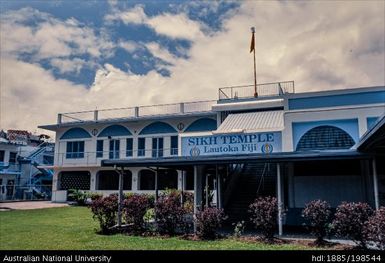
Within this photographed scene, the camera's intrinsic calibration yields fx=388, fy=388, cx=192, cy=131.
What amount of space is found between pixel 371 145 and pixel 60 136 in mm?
33813

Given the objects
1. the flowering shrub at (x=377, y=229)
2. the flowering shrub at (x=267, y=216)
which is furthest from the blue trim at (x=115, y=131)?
the flowering shrub at (x=377, y=229)

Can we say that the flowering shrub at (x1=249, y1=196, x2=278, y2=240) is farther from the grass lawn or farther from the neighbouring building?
the neighbouring building

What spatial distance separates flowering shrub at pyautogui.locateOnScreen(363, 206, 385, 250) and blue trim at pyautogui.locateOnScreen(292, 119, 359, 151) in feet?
24.4

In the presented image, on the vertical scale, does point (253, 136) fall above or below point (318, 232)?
above

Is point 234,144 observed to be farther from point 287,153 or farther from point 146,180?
point 146,180

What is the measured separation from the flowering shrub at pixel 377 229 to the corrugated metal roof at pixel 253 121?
9705 mm

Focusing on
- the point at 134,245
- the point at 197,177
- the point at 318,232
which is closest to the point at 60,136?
the point at 197,177

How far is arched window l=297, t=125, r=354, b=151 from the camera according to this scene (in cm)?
1839

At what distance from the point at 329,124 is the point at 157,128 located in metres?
19.9

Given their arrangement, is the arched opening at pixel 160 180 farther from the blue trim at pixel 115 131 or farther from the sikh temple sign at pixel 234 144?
the sikh temple sign at pixel 234 144

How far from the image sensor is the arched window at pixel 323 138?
60.3 ft

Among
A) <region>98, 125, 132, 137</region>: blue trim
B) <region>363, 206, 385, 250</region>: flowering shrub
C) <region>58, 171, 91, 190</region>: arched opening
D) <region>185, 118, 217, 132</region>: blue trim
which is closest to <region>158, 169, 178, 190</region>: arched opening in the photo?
<region>185, 118, 217, 132</region>: blue trim

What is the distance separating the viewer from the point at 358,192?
17016 mm
